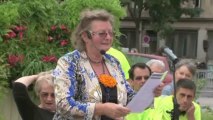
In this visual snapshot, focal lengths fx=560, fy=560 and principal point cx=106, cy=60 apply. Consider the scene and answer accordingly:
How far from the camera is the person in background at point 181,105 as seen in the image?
4180mm

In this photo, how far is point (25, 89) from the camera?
341 cm

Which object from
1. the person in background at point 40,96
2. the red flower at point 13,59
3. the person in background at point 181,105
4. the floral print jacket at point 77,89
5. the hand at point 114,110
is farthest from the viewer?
the red flower at point 13,59

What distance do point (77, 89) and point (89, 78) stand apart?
0.09 metres

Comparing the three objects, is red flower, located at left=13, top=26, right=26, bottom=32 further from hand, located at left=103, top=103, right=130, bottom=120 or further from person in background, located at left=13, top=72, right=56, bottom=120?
hand, located at left=103, top=103, right=130, bottom=120

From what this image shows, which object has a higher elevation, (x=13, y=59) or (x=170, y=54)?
(x=170, y=54)

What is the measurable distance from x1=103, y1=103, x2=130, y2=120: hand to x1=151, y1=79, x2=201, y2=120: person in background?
4.46 ft

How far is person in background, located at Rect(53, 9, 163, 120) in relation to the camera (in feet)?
9.52

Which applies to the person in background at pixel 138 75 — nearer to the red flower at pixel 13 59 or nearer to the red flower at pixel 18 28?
the red flower at pixel 13 59

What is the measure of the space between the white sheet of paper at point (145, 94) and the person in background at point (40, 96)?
0.68 meters

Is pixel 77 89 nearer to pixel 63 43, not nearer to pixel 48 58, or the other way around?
pixel 48 58

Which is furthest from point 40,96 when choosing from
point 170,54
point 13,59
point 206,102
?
point 206,102

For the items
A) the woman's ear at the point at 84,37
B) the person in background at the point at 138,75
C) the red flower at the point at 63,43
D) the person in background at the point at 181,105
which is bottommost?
the person in background at the point at 181,105

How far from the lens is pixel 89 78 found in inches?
118

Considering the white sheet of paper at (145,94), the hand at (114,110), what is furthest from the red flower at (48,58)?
the hand at (114,110)
